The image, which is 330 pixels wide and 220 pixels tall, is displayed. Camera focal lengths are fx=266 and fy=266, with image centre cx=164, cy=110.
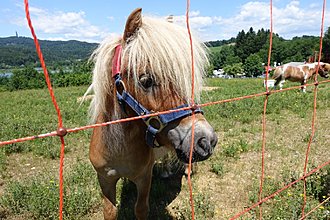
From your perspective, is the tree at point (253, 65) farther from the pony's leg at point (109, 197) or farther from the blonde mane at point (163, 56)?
the blonde mane at point (163, 56)

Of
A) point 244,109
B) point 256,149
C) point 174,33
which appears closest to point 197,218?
point 174,33

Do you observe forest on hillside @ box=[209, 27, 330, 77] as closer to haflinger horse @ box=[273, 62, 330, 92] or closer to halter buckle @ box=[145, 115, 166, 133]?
haflinger horse @ box=[273, 62, 330, 92]

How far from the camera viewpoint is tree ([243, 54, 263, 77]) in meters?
45.0

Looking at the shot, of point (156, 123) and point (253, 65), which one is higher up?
point (156, 123)

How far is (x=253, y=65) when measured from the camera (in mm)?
46375

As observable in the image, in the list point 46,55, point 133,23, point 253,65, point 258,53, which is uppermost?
point 258,53

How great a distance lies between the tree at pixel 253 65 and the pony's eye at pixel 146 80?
45707 mm

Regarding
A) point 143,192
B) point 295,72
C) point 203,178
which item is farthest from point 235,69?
point 143,192

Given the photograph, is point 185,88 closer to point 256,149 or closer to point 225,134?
point 256,149

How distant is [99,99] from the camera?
185 cm

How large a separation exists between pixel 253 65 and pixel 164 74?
48.1 metres

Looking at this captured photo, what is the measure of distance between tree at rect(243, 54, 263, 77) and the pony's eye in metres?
45.7

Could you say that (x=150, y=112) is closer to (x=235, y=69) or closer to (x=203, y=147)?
(x=203, y=147)

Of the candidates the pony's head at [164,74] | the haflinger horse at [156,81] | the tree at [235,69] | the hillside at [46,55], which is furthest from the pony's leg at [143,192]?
the tree at [235,69]
